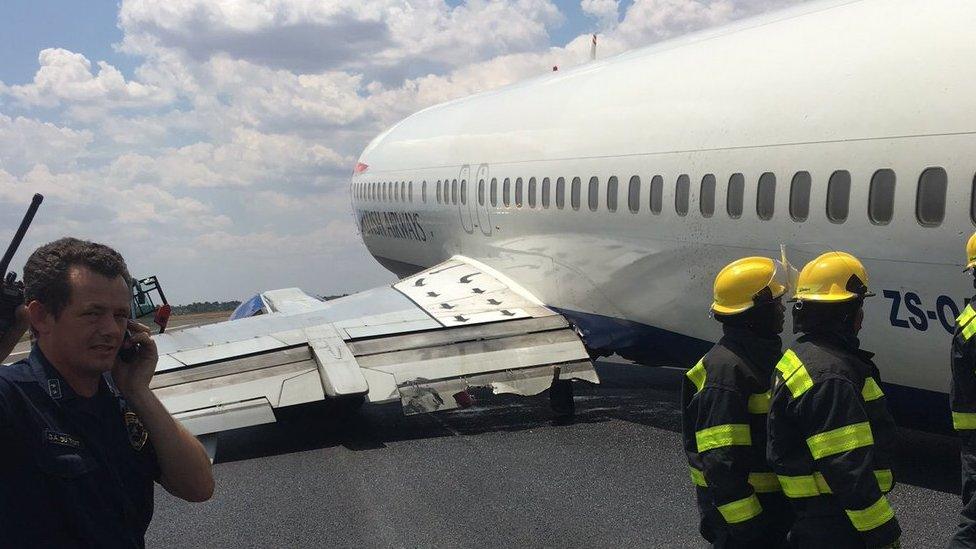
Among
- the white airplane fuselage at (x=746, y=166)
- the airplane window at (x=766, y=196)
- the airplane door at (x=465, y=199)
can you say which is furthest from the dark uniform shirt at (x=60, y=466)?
the airplane door at (x=465, y=199)

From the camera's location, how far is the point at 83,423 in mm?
2793

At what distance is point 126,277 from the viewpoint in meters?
3.07

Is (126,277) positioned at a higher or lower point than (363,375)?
higher

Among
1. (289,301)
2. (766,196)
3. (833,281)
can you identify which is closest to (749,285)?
(833,281)

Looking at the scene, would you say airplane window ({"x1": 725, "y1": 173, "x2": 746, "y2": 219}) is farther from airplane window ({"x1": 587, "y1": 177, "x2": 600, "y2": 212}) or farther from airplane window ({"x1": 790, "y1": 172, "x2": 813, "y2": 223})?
airplane window ({"x1": 587, "y1": 177, "x2": 600, "y2": 212})

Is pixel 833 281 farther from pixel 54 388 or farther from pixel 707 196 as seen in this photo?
pixel 707 196

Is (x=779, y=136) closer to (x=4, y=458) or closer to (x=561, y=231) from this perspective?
(x=561, y=231)

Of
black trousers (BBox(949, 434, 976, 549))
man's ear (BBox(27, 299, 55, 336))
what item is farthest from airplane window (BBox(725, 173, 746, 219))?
man's ear (BBox(27, 299, 55, 336))

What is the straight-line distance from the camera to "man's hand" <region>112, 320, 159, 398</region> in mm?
2980

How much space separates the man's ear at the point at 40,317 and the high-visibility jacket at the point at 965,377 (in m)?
4.01

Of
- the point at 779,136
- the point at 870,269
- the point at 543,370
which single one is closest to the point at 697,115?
the point at 779,136

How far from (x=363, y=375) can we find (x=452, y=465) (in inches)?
58.0

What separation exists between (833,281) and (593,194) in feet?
21.6

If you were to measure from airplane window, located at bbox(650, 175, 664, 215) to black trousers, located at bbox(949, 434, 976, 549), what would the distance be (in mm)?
4843
